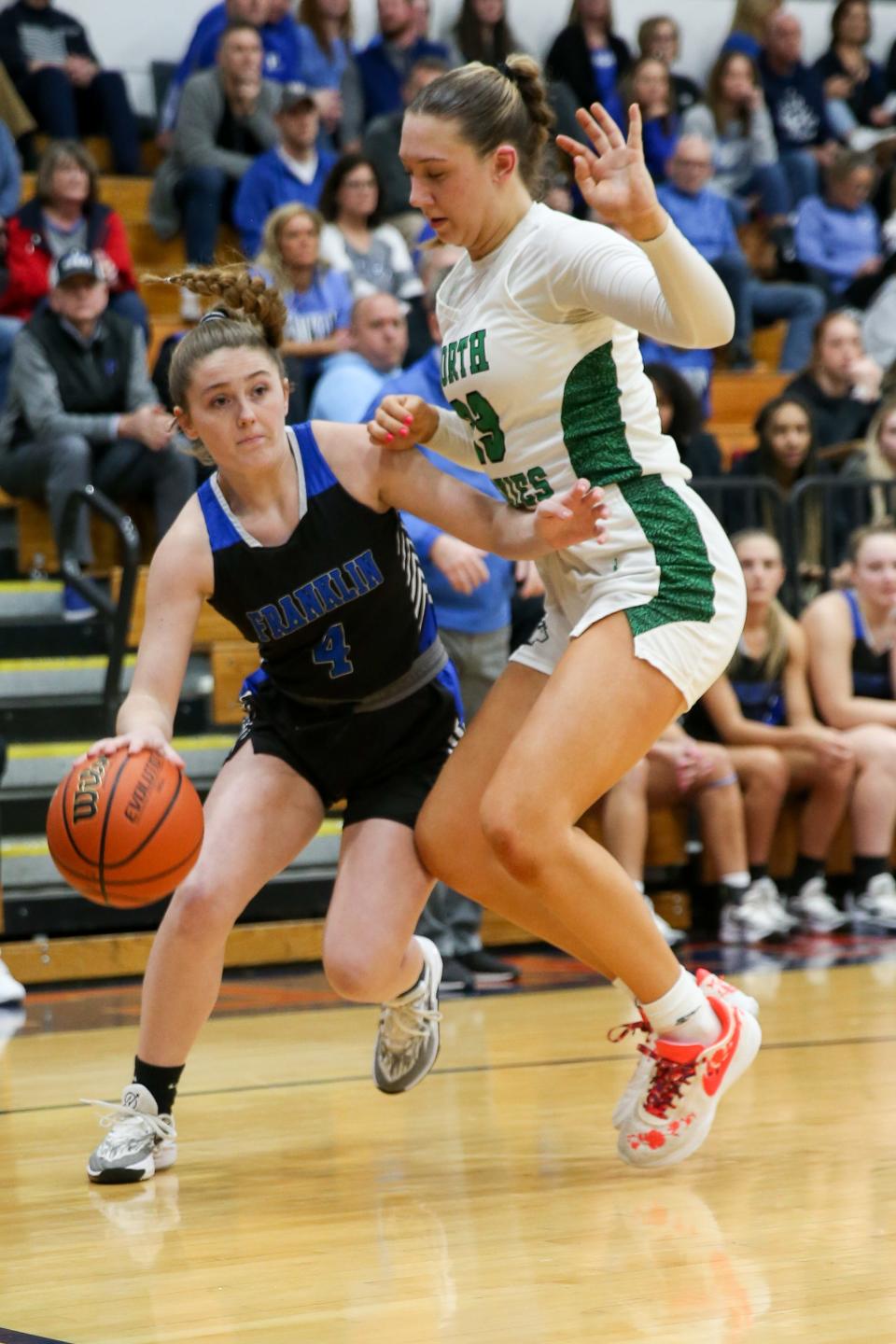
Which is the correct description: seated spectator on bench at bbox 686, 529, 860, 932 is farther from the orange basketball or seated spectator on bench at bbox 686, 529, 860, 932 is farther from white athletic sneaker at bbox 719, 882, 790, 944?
the orange basketball

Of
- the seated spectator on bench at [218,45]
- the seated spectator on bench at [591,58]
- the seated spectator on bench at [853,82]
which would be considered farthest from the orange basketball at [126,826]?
the seated spectator on bench at [853,82]

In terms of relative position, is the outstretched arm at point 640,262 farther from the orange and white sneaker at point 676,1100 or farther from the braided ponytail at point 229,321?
the orange and white sneaker at point 676,1100

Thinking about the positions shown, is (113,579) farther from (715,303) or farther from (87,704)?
(715,303)

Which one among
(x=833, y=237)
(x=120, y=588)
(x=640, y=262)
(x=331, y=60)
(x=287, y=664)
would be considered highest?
(x=640, y=262)

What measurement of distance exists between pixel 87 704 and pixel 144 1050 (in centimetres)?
344

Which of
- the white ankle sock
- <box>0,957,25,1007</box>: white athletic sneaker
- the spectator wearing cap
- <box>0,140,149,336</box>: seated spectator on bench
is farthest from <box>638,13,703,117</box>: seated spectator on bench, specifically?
the white ankle sock

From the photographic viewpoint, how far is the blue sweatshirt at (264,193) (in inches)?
348

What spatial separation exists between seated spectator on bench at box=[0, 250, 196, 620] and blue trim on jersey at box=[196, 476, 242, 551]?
3.52m

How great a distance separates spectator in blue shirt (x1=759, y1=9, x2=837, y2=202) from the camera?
11906mm

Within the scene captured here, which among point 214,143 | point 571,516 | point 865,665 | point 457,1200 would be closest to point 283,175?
point 214,143

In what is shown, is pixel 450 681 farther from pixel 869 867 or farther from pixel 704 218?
pixel 704 218

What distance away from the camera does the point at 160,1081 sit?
3609 millimetres

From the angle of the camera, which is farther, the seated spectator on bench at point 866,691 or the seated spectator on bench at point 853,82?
the seated spectator on bench at point 853,82

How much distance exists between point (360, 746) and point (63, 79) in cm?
670
